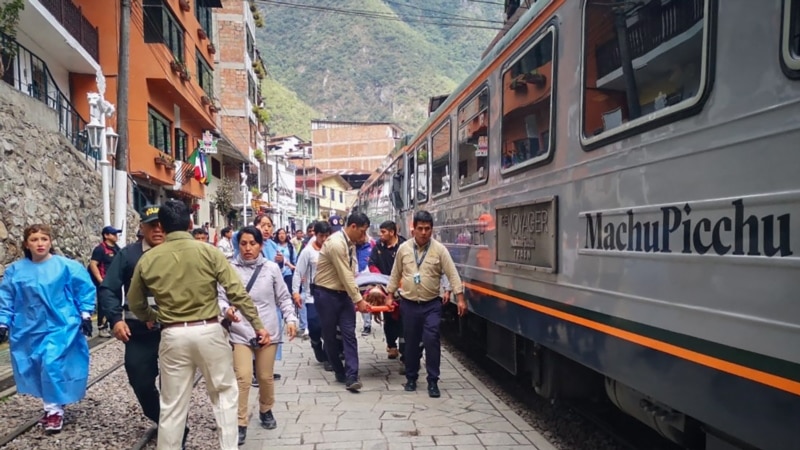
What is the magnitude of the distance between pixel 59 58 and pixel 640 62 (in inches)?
600

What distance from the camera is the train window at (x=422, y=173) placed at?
8.86 m

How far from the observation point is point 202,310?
3.42 meters

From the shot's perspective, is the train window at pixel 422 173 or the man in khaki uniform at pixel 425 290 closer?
the man in khaki uniform at pixel 425 290

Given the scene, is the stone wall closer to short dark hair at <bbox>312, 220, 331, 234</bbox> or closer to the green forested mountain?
short dark hair at <bbox>312, 220, 331, 234</bbox>

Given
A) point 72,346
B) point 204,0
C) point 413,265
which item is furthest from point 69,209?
point 204,0

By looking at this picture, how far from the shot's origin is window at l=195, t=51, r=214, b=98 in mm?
22775

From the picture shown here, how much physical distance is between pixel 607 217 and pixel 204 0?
25.3m

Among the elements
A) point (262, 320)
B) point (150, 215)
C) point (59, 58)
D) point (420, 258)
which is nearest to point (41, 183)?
point (59, 58)

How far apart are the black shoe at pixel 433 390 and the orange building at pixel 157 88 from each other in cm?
1239

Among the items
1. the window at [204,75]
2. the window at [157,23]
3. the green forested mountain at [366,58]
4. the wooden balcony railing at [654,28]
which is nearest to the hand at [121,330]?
the wooden balcony railing at [654,28]

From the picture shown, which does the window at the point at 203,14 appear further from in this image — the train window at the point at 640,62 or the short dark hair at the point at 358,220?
the train window at the point at 640,62

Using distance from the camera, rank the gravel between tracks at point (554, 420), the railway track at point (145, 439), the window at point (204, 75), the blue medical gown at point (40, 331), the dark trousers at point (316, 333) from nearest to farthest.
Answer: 1. the railway track at point (145, 439)
2. the blue medical gown at point (40, 331)
3. the gravel between tracks at point (554, 420)
4. the dark trousers at point (316, 333)
5. the window at point (204, 75)

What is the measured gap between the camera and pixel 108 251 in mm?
8008

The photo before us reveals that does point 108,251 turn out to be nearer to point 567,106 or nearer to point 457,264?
point 457,264
